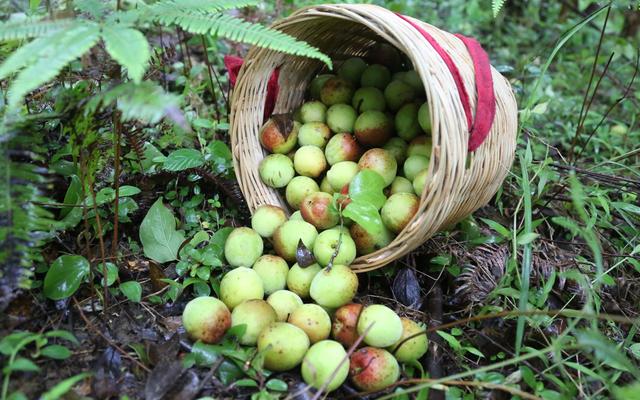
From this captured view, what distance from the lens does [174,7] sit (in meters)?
1.55

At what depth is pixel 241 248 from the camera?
1958 mm

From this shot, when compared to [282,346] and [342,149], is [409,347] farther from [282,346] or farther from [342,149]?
[342,149]

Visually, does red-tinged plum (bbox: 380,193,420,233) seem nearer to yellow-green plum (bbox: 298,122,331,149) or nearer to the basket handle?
the basket handle

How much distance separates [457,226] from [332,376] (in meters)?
1.07

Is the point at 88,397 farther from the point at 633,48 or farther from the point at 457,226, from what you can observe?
the point at 633,48

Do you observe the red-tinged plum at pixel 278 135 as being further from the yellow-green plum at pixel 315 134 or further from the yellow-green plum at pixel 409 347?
the yellow-green plum at pixel 409 347

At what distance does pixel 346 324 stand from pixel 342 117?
3.11 ft

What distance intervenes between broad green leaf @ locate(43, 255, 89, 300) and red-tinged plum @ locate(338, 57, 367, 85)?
4.50 ft

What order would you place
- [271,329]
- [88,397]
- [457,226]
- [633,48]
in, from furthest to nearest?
1. [633,48]
2. [457,226]
3. [271,329]
4. [88,397]

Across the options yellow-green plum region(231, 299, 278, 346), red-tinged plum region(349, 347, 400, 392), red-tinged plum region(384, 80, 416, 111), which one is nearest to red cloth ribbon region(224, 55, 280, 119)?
red-tinged plum region(384, 80, 416, 111)

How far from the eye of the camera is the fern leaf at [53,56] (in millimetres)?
1175

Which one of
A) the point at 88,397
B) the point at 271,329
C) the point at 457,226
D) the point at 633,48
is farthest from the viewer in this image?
the point at 633,48

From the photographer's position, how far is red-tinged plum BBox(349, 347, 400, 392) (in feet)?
5.18

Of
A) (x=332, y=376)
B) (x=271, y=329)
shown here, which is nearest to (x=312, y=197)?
(x=271, y=329)
